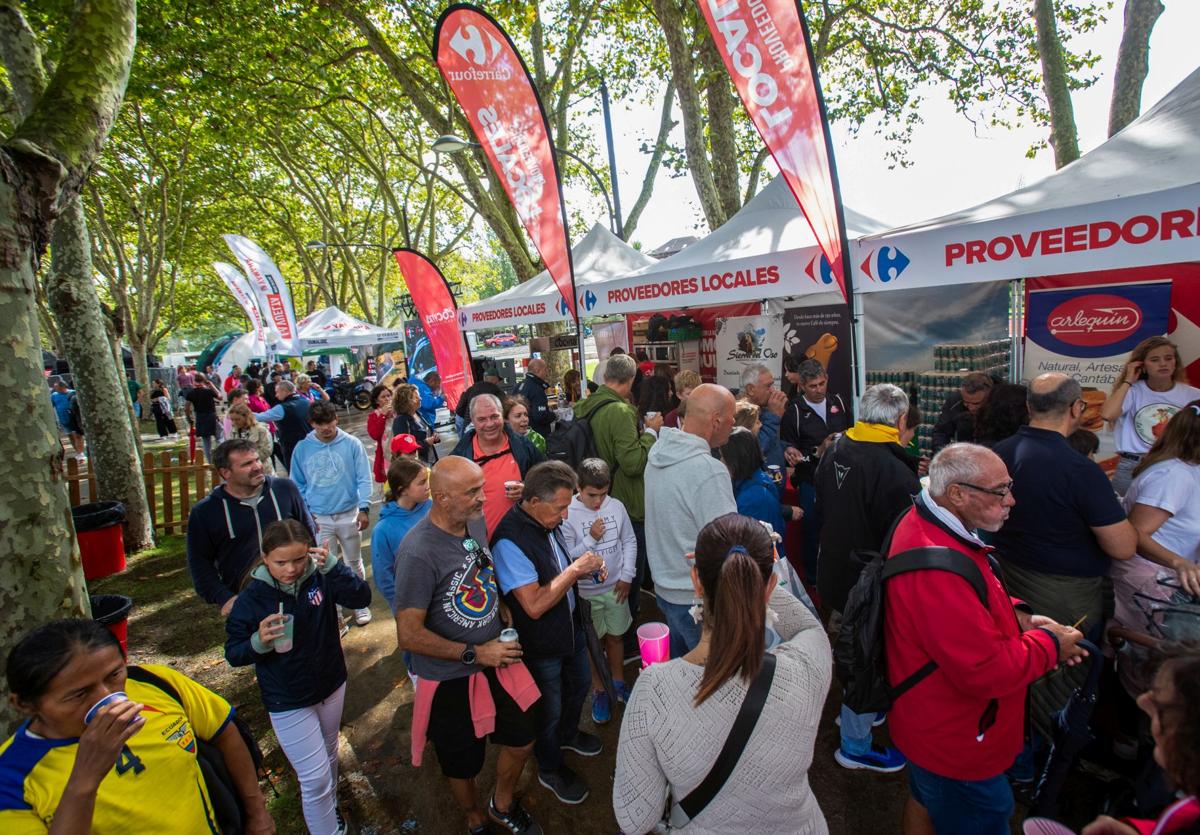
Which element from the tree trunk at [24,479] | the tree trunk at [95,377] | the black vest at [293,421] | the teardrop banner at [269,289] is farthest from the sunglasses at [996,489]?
the teardrop banner at [269,289]

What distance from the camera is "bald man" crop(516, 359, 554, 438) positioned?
7.33m

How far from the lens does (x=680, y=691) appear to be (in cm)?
148

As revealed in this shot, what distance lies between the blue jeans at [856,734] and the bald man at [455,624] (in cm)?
165

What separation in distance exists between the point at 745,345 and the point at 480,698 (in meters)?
6.14

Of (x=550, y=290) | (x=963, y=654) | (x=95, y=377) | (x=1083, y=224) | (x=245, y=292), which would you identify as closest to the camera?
(x=963, y=654)

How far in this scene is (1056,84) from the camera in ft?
28.6

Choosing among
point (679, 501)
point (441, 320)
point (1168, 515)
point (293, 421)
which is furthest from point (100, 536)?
point (1168, 515)

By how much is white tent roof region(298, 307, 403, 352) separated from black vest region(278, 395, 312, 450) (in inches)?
395

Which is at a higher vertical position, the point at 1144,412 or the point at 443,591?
the point at 1144,412

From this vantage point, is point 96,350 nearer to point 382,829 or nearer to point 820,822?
point 382,829

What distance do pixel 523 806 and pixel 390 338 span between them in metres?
18.3

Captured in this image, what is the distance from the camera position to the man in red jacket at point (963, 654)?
185cm

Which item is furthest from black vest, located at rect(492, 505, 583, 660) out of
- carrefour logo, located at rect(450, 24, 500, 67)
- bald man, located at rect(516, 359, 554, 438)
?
carrefour logo, located at rect(450, 24, 500, 67)

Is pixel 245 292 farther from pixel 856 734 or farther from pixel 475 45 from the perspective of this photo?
pixel 856 734
